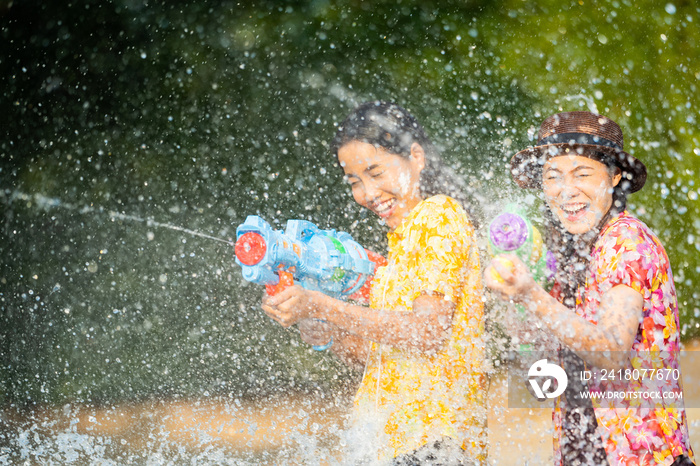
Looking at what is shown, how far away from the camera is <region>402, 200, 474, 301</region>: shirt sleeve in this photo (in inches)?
72.7

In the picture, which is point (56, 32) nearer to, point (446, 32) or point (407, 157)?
point (446, 32)

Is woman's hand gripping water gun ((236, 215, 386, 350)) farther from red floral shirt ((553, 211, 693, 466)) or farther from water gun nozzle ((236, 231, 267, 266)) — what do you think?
red floral shirt ((553, 211, 693, 466))

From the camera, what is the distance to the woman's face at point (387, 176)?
2158 millimetres

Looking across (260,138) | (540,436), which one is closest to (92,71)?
(260,138)

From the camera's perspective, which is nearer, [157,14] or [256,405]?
[256,405]

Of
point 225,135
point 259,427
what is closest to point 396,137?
point 259,427

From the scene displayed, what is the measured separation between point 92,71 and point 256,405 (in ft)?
13.5

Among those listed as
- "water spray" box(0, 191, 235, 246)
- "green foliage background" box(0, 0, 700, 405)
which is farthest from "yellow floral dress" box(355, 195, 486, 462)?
"water spray" box(0, 191, 235, 246)

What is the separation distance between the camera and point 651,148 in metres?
6.60

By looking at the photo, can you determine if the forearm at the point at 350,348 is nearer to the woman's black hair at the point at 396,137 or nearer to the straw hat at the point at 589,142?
the woman's black hair at the point at 396,137

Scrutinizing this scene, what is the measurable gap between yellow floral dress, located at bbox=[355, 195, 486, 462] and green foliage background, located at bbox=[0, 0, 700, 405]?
4298 millimetres

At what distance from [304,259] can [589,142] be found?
99 centimetres

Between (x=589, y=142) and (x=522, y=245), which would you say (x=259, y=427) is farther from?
(x=589, y=142)

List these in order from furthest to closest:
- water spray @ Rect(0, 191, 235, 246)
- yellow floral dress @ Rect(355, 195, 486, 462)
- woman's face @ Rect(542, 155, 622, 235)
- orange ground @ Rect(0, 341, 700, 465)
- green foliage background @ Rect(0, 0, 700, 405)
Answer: water spray @ Rect(0, 191, 235, 246) → green foliage background @ Rect(0, 0, 700, 405) → orange ground @ Rect(0, 341, 700, 465) → woman's face @ Rect(542, 155, 622, 235) → yellow floral dress @ Rect(355, 195, 486, 462)
